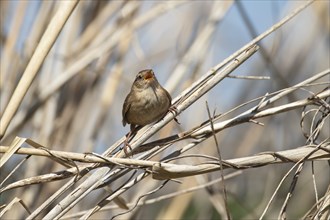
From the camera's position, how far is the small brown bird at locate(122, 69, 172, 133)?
2049 mm

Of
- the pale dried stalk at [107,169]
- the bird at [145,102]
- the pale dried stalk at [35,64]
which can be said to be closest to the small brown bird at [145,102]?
the bird at [145,102]

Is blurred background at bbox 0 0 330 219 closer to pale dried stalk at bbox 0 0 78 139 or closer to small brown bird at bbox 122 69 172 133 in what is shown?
small brown bird at bbox 122 69 172 133

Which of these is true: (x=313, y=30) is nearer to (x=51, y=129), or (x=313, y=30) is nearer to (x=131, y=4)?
(x=131, y=4)

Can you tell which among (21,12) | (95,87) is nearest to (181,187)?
(95,87)

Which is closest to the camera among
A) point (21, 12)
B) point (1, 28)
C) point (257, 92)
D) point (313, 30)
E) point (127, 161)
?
point (127, 161)

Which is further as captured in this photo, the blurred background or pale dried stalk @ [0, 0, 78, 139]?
the blurred background

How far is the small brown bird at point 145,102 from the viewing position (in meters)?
2.05

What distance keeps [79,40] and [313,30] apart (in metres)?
1.02

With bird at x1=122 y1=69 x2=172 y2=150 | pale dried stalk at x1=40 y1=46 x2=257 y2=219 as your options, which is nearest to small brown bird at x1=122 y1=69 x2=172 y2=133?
bird at x1=122 y1=69 x2=172 y2=150

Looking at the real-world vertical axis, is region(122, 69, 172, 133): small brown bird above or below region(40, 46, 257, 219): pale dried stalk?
above

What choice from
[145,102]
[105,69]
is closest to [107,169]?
[145,102]

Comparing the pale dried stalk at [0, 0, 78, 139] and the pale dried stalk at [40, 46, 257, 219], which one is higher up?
the pale dried stalk at [0, 0, 78, 139]

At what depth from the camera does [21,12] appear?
2473mm

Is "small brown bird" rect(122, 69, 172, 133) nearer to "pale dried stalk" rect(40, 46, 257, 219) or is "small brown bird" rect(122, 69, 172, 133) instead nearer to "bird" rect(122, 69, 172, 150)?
"bird" rect(122, 69, 172, 150)
